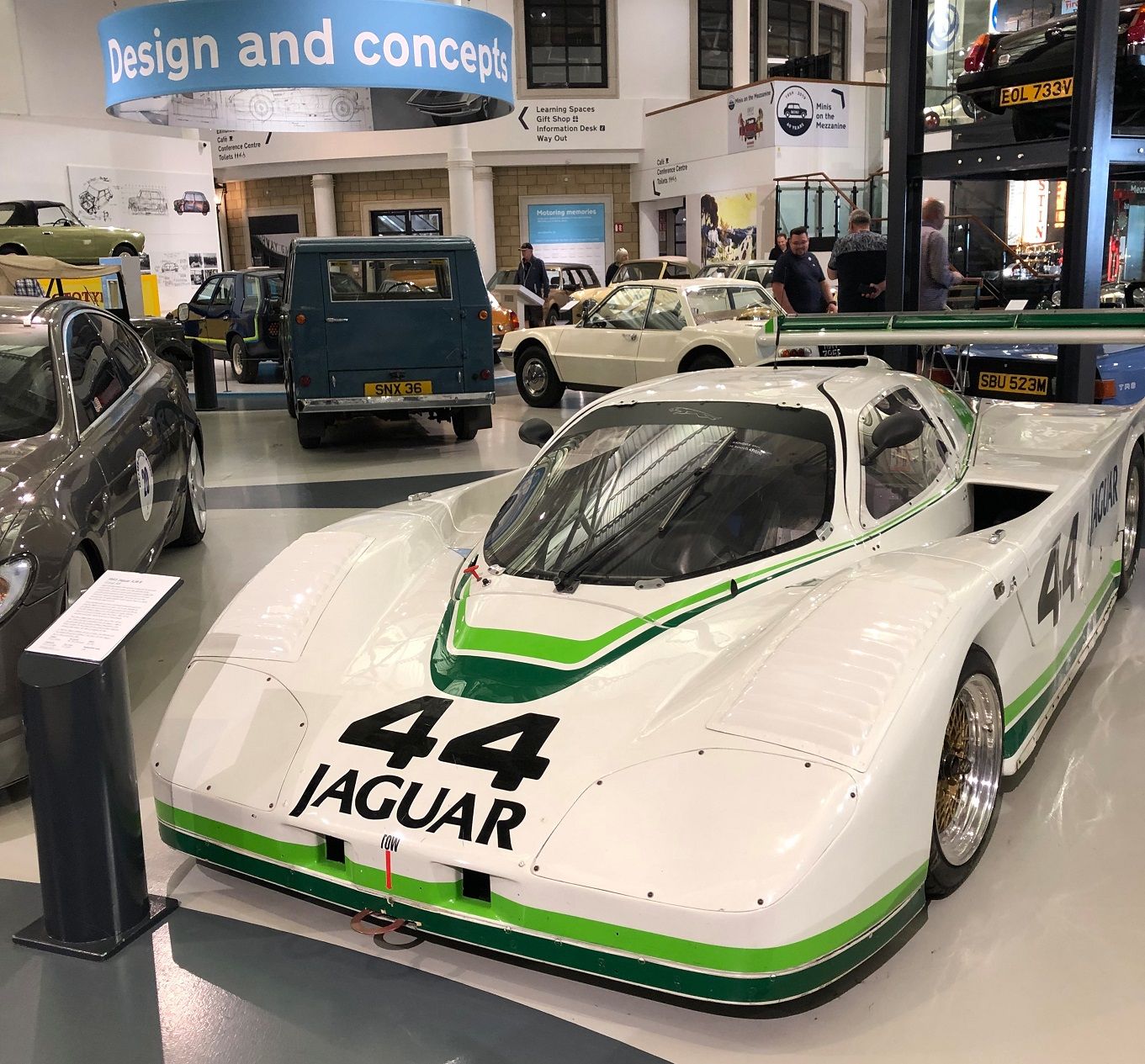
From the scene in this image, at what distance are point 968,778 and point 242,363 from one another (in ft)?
44.5

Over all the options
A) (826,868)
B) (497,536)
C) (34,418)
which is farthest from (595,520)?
(34,418)

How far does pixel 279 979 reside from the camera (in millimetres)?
2691

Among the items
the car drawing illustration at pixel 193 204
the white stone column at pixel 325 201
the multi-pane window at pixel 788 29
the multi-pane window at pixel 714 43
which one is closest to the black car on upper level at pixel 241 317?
the car drawing illustration at pixel 193 204

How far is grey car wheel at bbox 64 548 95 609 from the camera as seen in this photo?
395 centimetres

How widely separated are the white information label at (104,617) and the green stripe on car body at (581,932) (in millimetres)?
573

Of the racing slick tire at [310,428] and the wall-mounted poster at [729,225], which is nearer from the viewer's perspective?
the racing slick tire at [310,428]

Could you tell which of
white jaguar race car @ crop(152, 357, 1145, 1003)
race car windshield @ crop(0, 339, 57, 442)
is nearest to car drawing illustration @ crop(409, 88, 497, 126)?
→ race car windshield @ crop(0, 339, 57, 442)

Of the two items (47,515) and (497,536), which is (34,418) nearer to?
(47,515)

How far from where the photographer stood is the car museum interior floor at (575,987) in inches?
95.1

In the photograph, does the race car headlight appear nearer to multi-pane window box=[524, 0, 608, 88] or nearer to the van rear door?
the van rear door

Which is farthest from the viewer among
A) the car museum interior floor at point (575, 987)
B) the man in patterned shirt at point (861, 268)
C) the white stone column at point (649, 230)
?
the white stone column at point (649, 230)

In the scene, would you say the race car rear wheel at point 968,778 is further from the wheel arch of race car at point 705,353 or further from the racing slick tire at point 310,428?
the racing slick tire at point 310,428

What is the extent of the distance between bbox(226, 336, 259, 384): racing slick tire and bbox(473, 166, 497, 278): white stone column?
12.4 m

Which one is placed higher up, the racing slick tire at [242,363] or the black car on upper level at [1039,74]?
the black car on upper level at [1039,74]
